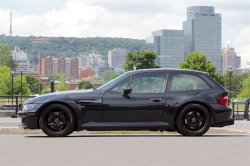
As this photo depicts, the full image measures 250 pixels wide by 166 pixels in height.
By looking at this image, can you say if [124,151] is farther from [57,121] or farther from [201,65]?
[201,65]

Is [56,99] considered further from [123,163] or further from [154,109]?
[123,163]

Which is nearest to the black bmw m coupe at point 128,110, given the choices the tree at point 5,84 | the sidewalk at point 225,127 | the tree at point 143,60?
the sidewalk at point 225,127

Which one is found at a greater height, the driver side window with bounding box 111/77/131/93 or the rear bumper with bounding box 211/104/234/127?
the driver side window with bounding box 111/77/131/93

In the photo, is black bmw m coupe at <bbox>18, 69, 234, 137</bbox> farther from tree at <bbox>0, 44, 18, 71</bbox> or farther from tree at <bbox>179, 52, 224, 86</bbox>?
tree at <bbox>0, 44, 18, 71</bbox>

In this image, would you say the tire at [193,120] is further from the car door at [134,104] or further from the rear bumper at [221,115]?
the car door at [134,104]

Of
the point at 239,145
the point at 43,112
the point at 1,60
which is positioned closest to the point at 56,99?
the point at 43,112

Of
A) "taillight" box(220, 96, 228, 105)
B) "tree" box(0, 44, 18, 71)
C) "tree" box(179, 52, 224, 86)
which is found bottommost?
"taillight" box(220, 96, 228, 105)

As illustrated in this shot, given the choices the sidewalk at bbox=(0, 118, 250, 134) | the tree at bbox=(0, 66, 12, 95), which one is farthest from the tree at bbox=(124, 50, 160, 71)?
the sidewalk at bbox=(0, 118, 250, 134)

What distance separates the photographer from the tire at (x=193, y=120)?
389 inches

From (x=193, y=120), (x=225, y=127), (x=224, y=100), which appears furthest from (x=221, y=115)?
(x=225, y=127)

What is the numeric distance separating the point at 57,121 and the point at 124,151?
7.66ft

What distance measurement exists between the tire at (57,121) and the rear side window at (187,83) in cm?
212

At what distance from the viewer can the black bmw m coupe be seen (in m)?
9.81

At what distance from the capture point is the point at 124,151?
25.8 ft
